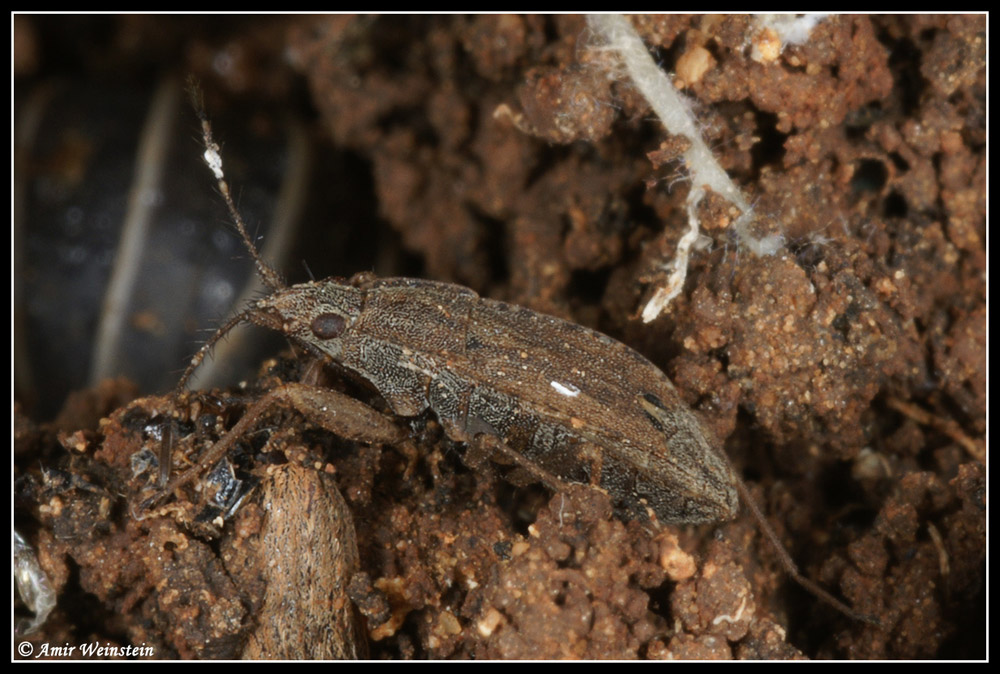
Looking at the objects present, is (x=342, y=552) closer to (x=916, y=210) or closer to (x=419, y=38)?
(x=916, y=210)

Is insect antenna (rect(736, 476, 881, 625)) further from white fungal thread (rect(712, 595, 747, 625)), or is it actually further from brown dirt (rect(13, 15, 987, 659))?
white fungal thread (rect(712, 595, 747, 625))

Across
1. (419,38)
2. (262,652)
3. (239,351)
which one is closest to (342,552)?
(262,652)

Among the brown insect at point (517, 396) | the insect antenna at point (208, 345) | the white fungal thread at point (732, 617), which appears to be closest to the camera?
the white fungal thread at point (732, 617)

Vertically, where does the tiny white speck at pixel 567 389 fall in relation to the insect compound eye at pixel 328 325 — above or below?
above

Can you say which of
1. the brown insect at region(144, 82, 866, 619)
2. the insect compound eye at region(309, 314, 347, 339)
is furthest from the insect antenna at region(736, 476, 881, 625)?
the insect compound eye at region(309, 314, 347, 339)

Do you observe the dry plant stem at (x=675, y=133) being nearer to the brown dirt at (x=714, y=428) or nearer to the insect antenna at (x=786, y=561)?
the brown dirt at (x=714, y=428)

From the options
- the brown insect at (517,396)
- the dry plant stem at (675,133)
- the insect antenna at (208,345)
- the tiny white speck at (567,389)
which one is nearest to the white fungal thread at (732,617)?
the brown insect at (517,396)
